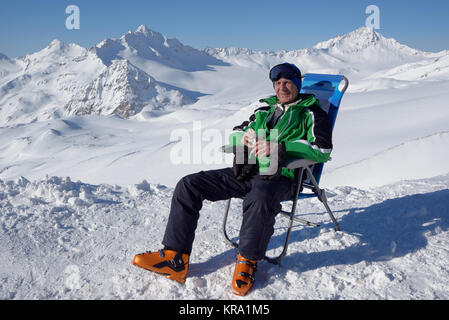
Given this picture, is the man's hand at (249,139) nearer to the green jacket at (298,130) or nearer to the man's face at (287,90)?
the green jacket at (298,130)

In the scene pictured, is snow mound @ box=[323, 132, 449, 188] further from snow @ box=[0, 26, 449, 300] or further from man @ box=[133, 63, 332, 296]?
man @ box=[133, 63, 332, 296]

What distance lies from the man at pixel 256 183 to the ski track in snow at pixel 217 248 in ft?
0.56

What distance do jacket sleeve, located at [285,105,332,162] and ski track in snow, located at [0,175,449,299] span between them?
82 centimetres

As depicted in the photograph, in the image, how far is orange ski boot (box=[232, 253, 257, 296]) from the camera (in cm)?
224

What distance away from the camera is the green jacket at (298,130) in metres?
2.57

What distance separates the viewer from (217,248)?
117 inches

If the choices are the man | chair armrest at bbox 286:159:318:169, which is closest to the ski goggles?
the man

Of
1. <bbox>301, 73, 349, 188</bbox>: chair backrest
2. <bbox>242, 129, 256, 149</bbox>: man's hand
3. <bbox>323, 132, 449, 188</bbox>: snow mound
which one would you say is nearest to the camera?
<bbox>242, 129, 256, 149</bbox>: man's hand

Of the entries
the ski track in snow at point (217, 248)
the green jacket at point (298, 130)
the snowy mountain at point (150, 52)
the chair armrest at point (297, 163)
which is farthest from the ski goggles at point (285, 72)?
the snowy mountain at point (150, 52)

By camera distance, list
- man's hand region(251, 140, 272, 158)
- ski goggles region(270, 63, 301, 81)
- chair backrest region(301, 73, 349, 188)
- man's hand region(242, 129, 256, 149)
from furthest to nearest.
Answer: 1. chair backrest region(301, 73, 349, 188)
2. ski goggles region(270, 63, 301, 81)
3. man's hand region(242, 129, 256, 149)
4. man's hand region(251, 140, 272, 158)

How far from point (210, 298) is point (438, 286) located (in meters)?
1.49
